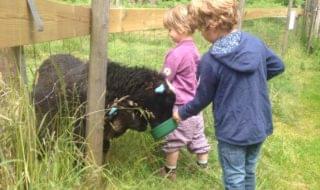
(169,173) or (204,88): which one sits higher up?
(204,88)


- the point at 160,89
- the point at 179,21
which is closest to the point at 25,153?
the point at 160,89

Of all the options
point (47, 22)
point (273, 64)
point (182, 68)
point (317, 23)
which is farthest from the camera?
point (317, 23)

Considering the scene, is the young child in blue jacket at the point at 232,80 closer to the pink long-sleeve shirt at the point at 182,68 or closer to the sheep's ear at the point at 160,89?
the sheep's ear at the point at 160,89

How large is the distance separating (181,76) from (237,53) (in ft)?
3.87

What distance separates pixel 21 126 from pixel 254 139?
1559 mm

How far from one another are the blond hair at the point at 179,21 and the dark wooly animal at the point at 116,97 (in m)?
0.46

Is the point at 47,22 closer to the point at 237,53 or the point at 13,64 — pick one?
the point at 13,64

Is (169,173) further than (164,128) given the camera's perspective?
Yes

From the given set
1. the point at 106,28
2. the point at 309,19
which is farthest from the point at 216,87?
the point at 309,19

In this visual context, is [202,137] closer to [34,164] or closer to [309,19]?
[34,164]

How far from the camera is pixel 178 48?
14.6ft

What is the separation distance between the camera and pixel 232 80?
11.3 ft

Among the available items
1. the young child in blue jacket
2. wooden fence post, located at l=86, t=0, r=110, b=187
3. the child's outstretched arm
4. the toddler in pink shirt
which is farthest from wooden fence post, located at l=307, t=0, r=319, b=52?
wooden fence post, located at l=86, t=0, r=110, b=187

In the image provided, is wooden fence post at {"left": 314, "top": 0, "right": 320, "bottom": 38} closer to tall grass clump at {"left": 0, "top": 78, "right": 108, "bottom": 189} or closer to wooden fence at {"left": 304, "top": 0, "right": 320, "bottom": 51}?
wooden fence at {"left": 304, "top": 0, "right": 320, "bottom": 51}
